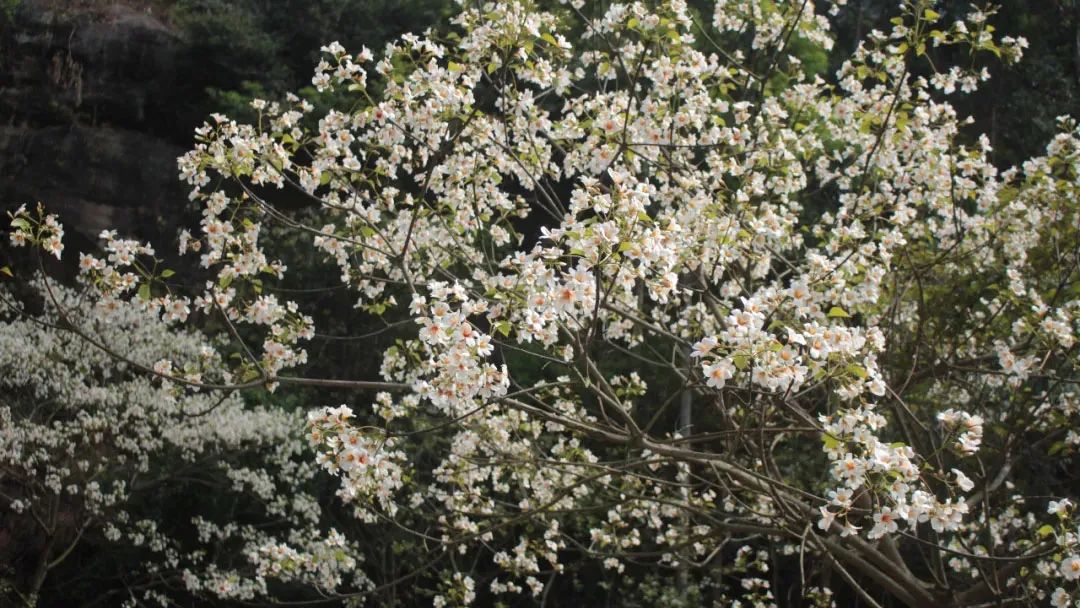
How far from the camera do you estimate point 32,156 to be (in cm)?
1138

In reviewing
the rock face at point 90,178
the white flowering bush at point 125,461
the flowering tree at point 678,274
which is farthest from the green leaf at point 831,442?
the rock face at point 90,178

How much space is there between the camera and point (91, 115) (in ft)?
39.5

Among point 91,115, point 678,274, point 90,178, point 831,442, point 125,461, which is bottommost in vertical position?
point 831,442

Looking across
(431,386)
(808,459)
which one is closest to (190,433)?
(808,459)

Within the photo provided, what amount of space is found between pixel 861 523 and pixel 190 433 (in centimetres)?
502

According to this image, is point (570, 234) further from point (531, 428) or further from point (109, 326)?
point (109, 326)

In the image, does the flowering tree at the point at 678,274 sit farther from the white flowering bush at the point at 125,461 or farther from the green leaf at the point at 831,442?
the white flowering bush at the point at 125,461

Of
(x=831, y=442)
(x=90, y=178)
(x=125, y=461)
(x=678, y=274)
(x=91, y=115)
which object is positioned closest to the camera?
(x=831, y=442)

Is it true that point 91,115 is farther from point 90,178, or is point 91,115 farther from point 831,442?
point 831,442

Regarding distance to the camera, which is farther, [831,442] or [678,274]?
[678,274]

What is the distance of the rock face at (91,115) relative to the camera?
11250mm

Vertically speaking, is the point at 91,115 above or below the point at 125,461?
above

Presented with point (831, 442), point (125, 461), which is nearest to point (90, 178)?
point (125, 461)

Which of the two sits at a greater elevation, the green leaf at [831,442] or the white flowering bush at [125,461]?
the white flowering bush at [125,461]
